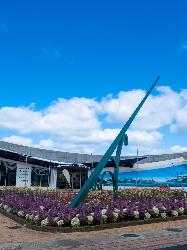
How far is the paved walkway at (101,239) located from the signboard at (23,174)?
122 ft

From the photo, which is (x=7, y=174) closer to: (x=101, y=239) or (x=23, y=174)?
(x=23, y=174)

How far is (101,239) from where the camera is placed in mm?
11297

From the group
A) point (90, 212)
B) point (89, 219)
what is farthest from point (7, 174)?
point (89, 219)

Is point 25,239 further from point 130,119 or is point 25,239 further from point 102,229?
point 130,119

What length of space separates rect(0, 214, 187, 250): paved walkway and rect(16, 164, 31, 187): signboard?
37.1 m

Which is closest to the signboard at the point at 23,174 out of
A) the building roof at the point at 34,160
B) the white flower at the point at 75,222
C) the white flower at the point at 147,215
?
the building roof at the point at 34,160

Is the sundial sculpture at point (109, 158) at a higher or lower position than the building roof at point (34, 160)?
lower

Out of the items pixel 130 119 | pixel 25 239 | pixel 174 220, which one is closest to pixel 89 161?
pixel 130 119

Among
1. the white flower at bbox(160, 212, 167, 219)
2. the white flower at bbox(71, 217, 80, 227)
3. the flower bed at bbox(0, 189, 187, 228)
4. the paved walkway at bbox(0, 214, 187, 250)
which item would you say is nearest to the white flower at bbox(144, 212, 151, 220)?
the flower bed at bbox(0, 189, 187, 228)

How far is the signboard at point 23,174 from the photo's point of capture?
5053cm

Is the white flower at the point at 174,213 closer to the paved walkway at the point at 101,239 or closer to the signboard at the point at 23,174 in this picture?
the paved walkway at the point at 101,239

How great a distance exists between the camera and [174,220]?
15734mm

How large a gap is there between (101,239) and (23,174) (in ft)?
134

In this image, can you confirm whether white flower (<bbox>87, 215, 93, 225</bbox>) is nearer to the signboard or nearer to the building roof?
the building roof
